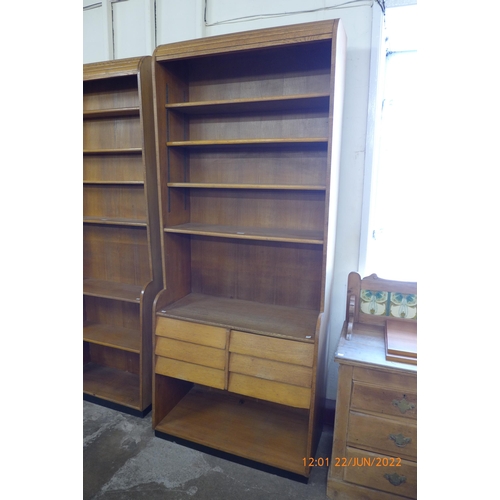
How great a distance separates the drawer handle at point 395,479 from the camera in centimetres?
164

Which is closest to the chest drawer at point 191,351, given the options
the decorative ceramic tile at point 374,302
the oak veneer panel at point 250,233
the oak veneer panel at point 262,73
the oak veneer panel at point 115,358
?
the oak veneer panel at point 250,233

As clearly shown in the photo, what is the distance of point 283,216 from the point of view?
2.18 metres

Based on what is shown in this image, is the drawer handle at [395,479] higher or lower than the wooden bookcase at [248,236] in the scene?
lower

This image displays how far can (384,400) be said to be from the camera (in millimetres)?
1646

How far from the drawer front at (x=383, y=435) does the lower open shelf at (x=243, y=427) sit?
394mm

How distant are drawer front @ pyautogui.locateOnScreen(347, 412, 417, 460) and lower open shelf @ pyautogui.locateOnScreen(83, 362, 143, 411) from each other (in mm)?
1466

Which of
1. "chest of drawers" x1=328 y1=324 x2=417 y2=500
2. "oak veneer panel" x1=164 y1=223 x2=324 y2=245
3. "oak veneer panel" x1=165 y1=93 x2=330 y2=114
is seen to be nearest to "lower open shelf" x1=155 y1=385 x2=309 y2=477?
"chest of drawers" x1=328 y1=324 x2=417 y2=500

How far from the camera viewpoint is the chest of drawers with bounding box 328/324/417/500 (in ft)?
5.30

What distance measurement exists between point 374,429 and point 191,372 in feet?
3.36

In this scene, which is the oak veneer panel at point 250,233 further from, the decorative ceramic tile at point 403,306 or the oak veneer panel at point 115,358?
the oak veneer panel at point 115,358
